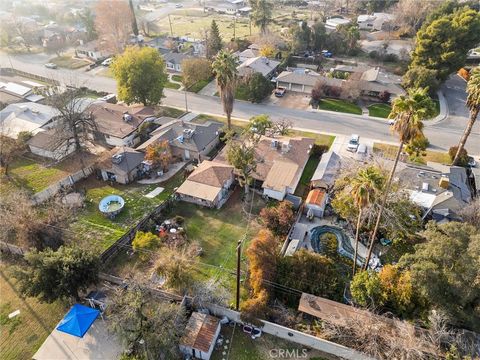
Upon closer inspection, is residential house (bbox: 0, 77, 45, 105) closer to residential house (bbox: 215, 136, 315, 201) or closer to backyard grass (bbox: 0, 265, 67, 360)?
residential house (bbox: 215, 136, 315, 201)

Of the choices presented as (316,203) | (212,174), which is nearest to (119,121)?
(212,174)

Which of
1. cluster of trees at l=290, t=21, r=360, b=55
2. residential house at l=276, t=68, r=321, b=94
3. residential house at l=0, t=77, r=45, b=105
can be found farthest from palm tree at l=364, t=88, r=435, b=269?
residential house at l=0, t=77, r=45, b=105

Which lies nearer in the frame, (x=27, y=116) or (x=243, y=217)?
(x=243, y=217)

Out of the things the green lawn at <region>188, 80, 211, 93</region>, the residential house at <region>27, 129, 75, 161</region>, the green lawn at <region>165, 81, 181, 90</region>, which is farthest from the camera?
the green lawn at <region>165, 81, 181, 90</region>

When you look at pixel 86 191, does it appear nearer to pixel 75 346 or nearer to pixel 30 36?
pixel 75 346

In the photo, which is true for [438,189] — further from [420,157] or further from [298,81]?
[298,81]

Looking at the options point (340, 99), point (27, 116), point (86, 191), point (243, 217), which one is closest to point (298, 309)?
point (243, 217)

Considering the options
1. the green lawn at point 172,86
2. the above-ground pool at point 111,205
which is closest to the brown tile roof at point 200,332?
the above-ground pool at point 111,205
